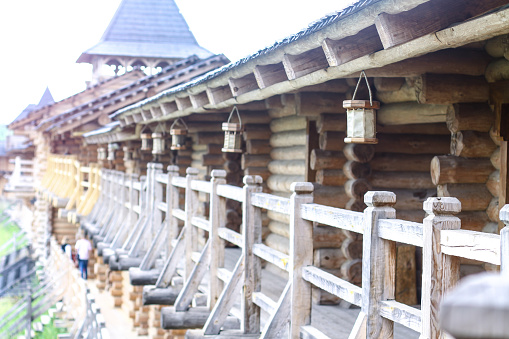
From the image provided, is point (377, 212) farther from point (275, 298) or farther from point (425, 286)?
point (275, 298)

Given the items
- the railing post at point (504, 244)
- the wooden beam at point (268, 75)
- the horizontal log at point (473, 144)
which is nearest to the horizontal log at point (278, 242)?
the wooden beam at point (268, 75)

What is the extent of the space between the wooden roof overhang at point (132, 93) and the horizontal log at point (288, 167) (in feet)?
28.1

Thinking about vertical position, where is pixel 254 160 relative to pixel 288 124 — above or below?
below

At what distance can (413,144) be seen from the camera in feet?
24.9

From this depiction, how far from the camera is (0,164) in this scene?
55.7m

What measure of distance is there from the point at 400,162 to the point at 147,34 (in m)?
22.3

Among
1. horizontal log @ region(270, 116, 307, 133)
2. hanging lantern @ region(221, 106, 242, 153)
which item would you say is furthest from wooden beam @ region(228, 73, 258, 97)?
hanging lantern @ region(221, 106, 242, 153)

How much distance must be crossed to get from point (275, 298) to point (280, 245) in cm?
221

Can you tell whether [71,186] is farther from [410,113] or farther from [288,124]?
[410,113]

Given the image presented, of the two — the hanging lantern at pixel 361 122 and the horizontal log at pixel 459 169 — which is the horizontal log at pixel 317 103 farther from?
the horizontal log at pixel 459 169

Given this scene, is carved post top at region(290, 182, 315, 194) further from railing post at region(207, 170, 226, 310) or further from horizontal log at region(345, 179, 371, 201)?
horizontal log at region(345, 179, 371, 201)

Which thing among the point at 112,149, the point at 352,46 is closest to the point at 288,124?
the point at 352,46

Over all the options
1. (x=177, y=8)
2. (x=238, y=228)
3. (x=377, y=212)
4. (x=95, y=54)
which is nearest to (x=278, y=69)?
(x=377, y=212)

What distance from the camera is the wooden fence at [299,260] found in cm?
301
